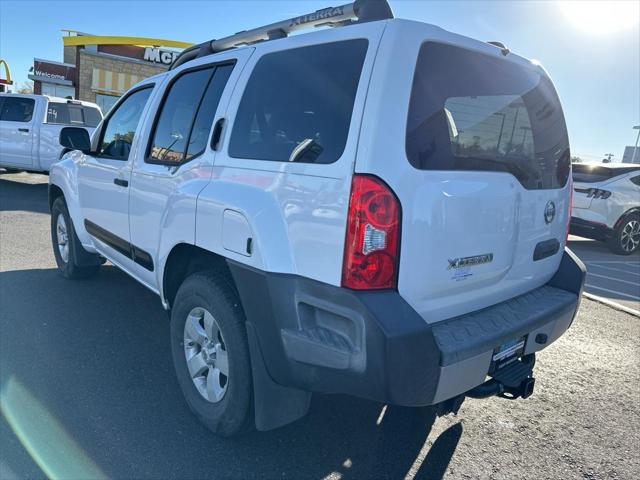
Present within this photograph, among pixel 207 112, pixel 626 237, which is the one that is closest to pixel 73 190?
pixel 207 112

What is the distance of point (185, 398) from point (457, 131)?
2135 mm

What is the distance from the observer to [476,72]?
251cm

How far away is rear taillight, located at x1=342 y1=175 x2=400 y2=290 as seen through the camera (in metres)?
2.02

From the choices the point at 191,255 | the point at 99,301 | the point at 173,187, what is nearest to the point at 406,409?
the point at 191,255

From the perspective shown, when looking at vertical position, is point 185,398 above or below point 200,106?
below

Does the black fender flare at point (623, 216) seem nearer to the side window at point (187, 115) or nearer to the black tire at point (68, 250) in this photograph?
the side window at point (187, 115)

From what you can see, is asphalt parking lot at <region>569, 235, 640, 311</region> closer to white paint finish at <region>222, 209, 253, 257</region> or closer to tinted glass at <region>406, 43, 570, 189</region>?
tinted glass at <region>406, 43, 570, 189</region>

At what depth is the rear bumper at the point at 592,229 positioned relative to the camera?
368 inches

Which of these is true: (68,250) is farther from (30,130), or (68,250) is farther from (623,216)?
(623,216)

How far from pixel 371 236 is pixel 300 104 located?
0.81m

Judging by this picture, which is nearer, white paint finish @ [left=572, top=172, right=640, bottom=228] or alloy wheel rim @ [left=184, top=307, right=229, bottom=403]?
alloy wheel rim @ [left=184, top=307, right=229, bottom=403]

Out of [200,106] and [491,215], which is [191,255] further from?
[491,215]

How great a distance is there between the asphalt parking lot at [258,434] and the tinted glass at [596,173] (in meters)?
6.02

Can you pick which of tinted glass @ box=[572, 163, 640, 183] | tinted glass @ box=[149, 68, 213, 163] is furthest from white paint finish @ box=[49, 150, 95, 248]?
tinted glass @ box=[572, 163, 640, 183]
